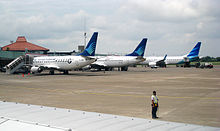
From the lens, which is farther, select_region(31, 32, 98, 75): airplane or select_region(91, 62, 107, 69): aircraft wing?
select_region(91, 62, 107, 69): aircraft wing

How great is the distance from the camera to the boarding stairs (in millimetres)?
58781

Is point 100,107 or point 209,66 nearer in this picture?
point 100,107

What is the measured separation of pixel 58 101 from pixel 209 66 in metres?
93.6

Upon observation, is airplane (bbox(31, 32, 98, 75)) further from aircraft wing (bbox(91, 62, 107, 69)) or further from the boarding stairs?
aircraft wing (bbox(91, 62, 107, 69))

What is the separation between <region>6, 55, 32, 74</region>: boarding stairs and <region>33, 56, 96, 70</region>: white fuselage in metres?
2.46

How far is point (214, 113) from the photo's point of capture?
15.0 m

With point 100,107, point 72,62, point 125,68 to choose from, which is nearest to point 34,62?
point 72,62

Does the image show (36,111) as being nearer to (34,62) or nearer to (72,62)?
(72,62)

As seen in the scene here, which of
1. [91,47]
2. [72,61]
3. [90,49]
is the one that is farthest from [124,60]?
[72,61]

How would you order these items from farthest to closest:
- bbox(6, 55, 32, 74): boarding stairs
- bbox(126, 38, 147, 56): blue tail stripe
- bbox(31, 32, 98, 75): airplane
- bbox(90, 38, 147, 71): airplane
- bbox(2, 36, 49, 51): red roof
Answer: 1. bbox(2, 36, 49, 51): red roof
2. bbox(126, 38, 147, 56): blue tail stripe
3. bbox(90, 38, 147, 71): airplane
4. bbox(6, 55, 32, 74): boarding stairs
5. bbox(31, 32, 98, 75): airplane

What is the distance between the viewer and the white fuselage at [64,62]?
53.2 metres

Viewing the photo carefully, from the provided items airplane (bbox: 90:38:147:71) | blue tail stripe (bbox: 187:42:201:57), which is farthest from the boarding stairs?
blue tail stripe (bbox: 187:42:201:57)

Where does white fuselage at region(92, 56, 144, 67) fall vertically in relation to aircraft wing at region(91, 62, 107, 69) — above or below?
above

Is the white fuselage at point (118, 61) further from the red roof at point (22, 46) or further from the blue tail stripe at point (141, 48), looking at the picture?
the red roof at point (22, 46)
